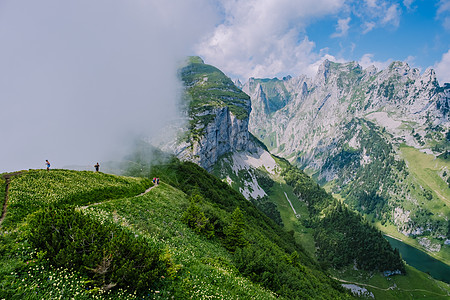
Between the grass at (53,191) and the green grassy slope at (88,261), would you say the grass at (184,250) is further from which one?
the grass at (53,191)

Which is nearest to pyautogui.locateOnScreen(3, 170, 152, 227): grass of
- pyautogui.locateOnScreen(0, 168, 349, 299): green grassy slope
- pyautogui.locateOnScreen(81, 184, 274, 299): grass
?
pyautogui.locateOnScreen(0, 168, 349, 299): green grassy slope

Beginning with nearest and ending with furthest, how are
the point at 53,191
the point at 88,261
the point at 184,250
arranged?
the point at 88,261 < the point at 184,250 < the point at 53,191

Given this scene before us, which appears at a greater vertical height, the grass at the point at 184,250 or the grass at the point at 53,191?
the grass at the point at 53,191

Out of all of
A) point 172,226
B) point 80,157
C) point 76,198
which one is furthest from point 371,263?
point 80,157

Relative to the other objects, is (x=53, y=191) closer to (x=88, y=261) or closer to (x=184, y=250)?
(x=184, y=250)

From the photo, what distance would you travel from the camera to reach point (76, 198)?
85.8ft

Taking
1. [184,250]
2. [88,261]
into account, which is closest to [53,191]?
[184,250]

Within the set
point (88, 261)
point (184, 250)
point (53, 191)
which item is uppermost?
point (53, 191)

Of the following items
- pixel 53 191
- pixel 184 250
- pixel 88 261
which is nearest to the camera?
pixel 88 261

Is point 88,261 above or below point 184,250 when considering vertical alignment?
above

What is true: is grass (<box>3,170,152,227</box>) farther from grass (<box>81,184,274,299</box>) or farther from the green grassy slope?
grass (<box>81,184,274,299</box>)

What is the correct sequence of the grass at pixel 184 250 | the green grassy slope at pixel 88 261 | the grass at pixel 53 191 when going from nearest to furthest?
the green grassy slope at pixel 88 261
the grass at pixel 184 250
the grass at pixel 53 191

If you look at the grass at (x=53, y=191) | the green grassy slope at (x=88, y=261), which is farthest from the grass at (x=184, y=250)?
the grass at (x=53, y=191)

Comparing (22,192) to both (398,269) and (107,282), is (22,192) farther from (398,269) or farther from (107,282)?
(398,269)
